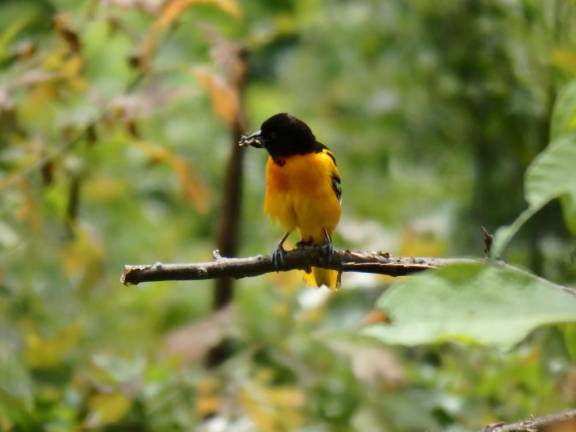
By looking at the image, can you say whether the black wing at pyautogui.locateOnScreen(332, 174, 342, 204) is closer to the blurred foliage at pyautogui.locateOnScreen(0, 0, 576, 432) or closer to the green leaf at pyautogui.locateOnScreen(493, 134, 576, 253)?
the blurred foliage at pyautogui.locateOnScreen(0, 0, 576, 432)

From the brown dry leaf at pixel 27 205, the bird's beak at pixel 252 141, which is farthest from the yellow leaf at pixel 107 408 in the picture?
the bird's beak at pixel 252 141

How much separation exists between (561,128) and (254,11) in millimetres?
5029

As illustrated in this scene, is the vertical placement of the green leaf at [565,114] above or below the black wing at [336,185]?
below

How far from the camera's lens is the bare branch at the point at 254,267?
160cm

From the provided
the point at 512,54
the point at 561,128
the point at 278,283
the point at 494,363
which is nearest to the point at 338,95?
the point at 512,54

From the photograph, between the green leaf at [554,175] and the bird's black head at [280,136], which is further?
the bird's black head at [280,136]

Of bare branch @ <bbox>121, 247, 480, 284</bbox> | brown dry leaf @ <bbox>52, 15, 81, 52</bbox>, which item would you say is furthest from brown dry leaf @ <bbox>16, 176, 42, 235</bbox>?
bare branch @ <bbox>121, 247, 480, 284</bbox>

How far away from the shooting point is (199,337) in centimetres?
331

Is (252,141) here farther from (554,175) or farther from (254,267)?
(554,175)

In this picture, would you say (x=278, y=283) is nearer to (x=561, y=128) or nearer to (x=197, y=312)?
(x=197, y=312)

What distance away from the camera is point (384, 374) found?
3.05m

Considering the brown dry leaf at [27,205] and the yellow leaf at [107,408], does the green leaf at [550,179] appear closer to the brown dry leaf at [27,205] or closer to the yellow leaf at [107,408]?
the yellow leaf at [107,408]

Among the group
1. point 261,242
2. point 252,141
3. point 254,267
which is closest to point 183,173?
point 252,141

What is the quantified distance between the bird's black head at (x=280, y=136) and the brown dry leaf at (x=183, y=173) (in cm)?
32
